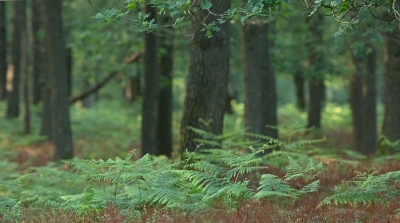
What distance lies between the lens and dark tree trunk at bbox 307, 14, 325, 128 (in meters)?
19.5

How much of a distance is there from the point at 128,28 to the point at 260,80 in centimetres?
657

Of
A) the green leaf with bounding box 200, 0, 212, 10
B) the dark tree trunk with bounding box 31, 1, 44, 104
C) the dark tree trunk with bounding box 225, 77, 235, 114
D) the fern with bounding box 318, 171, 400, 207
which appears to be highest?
the dark tree trunk with bounding box 31, 1, 44, 104

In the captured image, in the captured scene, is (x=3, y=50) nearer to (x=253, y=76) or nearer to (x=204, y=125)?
(x=253, y=76)

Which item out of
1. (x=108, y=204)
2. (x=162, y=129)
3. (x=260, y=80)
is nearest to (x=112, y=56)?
(x=162, y=129)

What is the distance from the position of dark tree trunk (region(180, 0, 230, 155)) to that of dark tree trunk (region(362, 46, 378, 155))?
11790 mm

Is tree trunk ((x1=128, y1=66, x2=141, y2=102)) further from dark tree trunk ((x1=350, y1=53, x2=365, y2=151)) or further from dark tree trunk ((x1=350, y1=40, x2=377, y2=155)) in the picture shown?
dark tree trunk ((x1=350, y1=40, x2=377, y2=155))

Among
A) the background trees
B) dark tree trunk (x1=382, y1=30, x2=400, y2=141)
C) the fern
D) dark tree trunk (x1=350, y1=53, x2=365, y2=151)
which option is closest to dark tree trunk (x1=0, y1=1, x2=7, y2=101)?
the background trees

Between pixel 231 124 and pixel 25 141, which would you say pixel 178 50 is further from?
pixel 231 124

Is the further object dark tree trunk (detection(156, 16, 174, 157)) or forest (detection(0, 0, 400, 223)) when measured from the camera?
dark tree trunk (detection(156, 16, 174, 157))

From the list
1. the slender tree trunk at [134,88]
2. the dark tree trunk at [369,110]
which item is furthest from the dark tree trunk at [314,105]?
the slender tree trunk at [134,88]

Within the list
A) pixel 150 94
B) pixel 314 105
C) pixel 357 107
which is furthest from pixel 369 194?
pixel 314 105

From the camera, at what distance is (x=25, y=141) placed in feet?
73.8

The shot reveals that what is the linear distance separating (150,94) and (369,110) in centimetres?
901

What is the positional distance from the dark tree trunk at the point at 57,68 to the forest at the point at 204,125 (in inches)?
1.6
